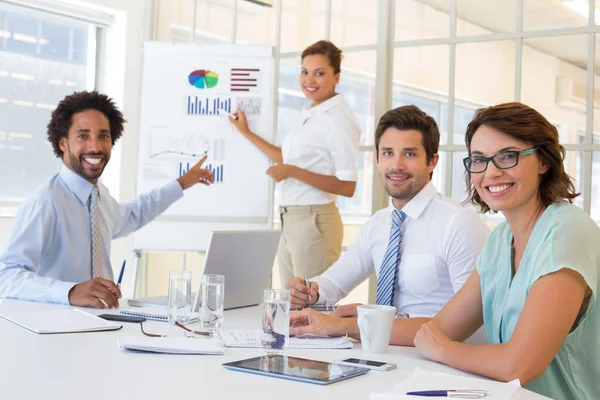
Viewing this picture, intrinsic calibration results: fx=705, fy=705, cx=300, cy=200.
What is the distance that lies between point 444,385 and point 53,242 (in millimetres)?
1681

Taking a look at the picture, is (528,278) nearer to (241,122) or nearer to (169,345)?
(169,345)

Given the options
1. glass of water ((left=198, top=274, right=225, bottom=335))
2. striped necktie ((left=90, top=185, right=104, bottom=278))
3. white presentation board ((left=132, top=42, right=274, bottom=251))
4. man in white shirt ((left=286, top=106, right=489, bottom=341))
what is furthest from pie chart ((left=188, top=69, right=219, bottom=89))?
glass of water ((left=198, top=274, right=225, bottom=335))

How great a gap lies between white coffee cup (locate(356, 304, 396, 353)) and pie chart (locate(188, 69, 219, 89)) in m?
2.76

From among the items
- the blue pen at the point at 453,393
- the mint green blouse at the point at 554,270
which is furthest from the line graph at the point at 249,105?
the blue pen at the point at 453,393

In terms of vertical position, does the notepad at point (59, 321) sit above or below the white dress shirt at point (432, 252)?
below

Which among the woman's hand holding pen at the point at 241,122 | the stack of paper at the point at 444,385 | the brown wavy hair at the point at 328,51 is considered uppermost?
the brown wavy hair at the point at 328,51

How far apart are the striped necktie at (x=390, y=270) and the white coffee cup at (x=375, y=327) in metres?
0.57

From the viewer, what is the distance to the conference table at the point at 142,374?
121 centimetres

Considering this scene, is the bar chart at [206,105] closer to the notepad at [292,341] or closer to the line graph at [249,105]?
the line graph at [249,105]

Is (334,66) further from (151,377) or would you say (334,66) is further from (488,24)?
(151,377)

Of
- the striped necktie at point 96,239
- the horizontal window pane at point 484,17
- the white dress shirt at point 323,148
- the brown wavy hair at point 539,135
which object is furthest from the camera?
the white dress shirt at point 323,148

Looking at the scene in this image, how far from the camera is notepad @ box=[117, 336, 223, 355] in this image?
4.91 ft

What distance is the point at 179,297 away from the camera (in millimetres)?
1829

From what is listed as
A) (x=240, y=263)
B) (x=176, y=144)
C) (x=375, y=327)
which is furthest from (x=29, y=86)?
(x=375, y=327)
